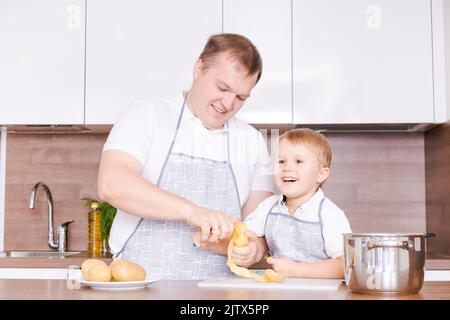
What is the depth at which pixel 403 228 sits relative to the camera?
3.22 m

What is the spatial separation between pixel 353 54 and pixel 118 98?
39.6 inches

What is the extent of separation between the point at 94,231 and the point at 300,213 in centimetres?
142

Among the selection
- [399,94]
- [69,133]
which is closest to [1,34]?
[69,133]

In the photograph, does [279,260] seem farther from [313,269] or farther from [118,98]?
[118,98]

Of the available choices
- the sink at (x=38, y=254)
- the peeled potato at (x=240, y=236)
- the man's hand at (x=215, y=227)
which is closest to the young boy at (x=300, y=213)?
the peeled potato at (x=240, y=236)

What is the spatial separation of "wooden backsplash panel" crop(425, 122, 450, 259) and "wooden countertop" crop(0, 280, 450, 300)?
1.59 m

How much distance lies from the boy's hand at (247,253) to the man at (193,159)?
0.17m

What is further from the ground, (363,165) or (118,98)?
(118,98)

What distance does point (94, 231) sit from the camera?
3057 mm

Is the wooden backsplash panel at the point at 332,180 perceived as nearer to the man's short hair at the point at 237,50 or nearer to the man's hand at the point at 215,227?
the man's short hair at the point at 237,50

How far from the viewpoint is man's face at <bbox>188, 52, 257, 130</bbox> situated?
1.88 metres

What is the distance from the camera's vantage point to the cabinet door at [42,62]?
297cm

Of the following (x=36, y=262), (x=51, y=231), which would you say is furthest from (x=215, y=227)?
(x=51, y=231)

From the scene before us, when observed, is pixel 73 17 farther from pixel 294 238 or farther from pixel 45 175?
pixel 294 238
